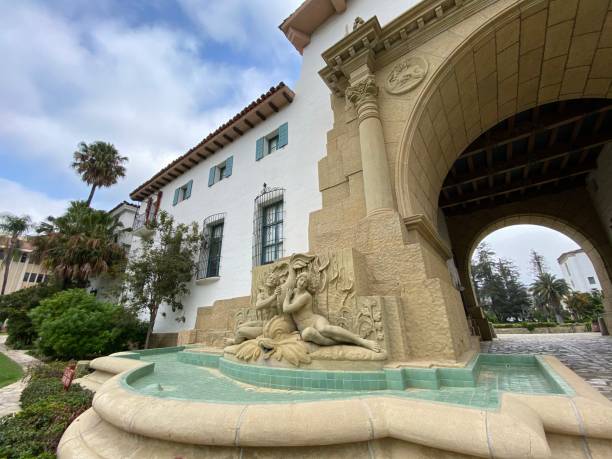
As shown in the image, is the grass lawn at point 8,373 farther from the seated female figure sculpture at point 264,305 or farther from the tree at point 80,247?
the tree at point 80,247

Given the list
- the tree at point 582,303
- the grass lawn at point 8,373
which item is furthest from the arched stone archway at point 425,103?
the tree at point 582,303

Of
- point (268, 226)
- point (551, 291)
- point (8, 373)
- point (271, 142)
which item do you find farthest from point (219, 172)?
point (551, 291)

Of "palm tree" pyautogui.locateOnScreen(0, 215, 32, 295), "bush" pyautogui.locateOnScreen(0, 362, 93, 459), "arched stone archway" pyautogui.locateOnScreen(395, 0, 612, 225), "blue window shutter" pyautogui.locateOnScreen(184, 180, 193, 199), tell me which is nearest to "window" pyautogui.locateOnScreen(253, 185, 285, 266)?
"arched stone archway" pyautogui.locateOnScreen(395, 0, 612, 225)

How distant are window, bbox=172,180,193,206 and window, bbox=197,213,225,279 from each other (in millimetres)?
2670

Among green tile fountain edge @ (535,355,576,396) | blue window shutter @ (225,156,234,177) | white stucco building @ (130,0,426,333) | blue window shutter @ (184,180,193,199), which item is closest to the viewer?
green tile fountain edge @ (535,355,576,396)

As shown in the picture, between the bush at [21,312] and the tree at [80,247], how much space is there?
4.56 feet

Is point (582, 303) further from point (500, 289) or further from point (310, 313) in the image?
point (310, 313)

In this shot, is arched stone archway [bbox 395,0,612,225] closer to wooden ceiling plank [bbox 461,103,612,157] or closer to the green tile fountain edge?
wooden ceiling plank [bbox 461,103,612,157]

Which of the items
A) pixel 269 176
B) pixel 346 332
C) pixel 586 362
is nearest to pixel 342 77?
pixel 269 176

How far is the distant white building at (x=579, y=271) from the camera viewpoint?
43.1 meters

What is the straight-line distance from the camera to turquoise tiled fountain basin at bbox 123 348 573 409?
2688mm

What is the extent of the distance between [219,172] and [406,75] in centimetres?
798

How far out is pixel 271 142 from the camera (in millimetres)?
9367

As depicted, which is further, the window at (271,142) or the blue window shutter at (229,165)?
the blue window shutter at (229,165)
